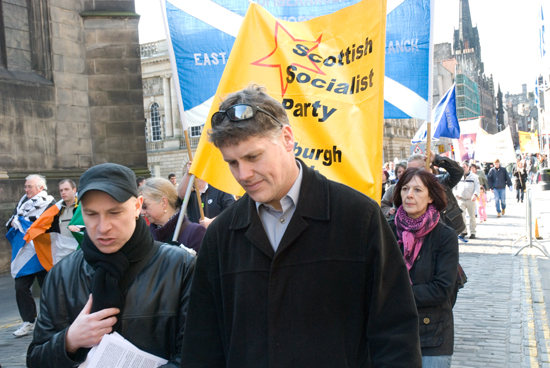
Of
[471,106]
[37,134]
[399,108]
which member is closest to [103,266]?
[399,108]

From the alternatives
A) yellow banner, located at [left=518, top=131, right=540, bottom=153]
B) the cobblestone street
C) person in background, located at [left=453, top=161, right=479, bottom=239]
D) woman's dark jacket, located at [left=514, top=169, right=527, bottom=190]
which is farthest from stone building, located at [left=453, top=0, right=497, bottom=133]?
the cobblestone street

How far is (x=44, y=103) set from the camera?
43.4ft

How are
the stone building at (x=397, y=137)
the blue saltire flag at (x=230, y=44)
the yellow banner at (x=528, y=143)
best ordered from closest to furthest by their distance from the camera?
the blue saltire flag at (x=230, y=44) → the yellow banner at (x=528, y=143) → the stone building at (x=397, y=137)

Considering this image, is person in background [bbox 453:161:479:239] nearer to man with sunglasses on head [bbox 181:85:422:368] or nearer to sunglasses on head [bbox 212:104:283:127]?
man with sunglasses on head [bbox 181:85:422:368]

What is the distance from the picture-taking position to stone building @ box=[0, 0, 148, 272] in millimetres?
12688

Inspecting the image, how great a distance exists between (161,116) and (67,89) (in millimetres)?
46166

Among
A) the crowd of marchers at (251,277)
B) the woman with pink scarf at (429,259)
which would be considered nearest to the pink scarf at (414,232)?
the woman with pink scarf at (429,259)

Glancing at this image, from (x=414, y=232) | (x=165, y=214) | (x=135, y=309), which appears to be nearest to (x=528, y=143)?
(x=414, y=232)

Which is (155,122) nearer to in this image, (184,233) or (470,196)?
(470,196)

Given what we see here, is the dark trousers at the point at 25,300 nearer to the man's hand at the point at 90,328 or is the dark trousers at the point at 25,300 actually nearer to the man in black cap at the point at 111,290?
the man in black cap at the point at 111,290

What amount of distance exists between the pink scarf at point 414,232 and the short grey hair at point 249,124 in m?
1.91

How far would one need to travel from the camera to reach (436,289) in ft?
11.4

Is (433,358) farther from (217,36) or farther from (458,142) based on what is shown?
(458,142)

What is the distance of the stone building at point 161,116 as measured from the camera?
57312 millimetres
